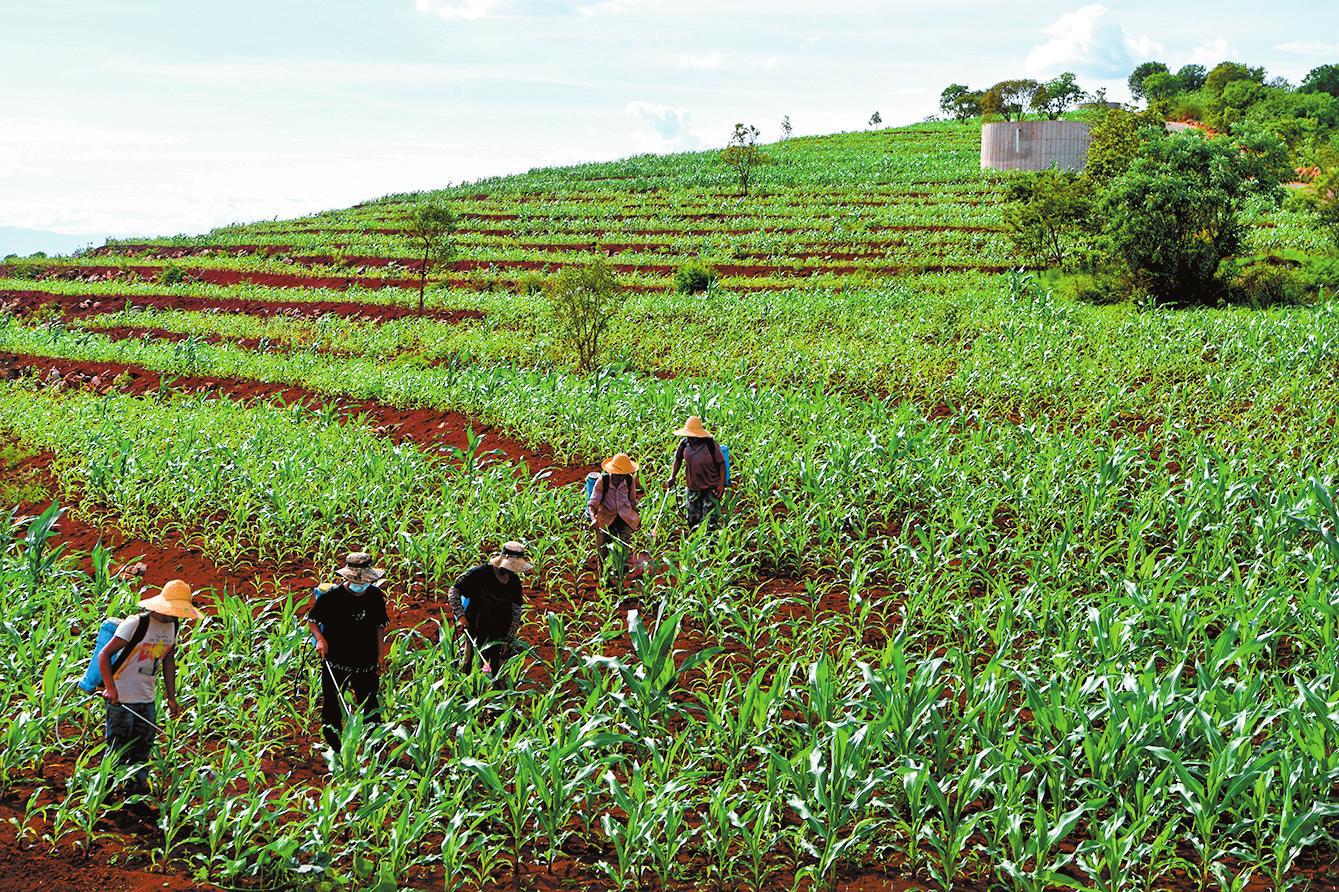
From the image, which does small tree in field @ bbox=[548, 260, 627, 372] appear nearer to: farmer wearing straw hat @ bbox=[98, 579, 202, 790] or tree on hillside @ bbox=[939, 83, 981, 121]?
farmer wearing straw hat @ bbox=[98, 579, 202, 790]

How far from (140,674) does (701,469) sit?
4.84 m

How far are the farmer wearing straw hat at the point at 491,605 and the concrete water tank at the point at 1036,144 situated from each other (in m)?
52.1

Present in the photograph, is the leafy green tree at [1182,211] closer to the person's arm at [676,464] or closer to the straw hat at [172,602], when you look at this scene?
the person's arm at [676,464]

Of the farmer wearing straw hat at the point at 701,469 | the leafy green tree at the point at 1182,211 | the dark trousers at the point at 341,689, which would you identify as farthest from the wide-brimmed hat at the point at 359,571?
the leafy green tree at the point at 1182,211

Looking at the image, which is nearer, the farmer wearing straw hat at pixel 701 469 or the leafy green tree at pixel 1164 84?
the farmer wearing straw hat at pixel 701 469

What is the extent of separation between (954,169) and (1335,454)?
47.1m

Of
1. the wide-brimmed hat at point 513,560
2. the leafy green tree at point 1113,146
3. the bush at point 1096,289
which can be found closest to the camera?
the wide-brimmed hat at point 513,560

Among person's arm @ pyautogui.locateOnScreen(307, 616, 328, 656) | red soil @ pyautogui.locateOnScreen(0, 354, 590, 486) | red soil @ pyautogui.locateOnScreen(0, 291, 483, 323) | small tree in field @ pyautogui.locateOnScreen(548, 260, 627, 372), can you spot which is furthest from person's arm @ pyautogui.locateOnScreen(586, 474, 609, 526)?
red soil @ pyautogui.locateOnScreen(0, 291, 483, 323)

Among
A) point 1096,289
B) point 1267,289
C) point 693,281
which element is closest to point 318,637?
point 1096,289

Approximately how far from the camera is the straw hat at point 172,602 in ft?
18.4

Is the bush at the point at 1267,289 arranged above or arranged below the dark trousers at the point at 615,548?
above

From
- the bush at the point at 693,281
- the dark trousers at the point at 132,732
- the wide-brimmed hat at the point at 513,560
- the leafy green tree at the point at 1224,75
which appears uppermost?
the leafy green tree at the point at 1224,75

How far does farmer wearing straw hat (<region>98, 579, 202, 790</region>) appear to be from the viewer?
557 centimetres

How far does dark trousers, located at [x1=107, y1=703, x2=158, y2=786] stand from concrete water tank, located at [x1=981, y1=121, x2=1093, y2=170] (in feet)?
177
